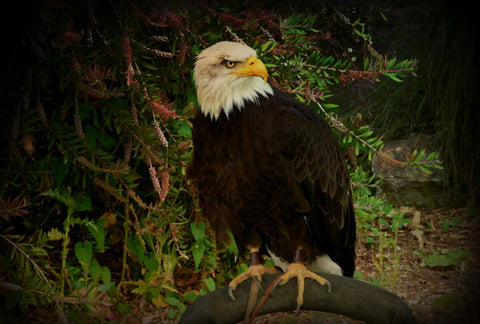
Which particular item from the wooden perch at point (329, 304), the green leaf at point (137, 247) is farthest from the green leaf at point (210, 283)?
the wooden perch at point (329, 304)

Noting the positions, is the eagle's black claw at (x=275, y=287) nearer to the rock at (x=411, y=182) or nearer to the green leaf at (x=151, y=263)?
the green leaf at (x=151, y=263)

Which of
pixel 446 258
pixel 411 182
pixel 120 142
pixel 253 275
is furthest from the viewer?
pixel 411 182

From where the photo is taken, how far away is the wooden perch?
1278mm

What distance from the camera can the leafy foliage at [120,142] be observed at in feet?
5.68

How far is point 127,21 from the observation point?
1701mm

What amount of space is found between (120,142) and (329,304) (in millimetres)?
1210

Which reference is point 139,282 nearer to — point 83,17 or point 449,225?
point 83,17

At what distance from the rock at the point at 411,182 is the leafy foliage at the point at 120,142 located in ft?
5.12

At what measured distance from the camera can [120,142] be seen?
2141 millimetres

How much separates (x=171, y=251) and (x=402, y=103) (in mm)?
2917

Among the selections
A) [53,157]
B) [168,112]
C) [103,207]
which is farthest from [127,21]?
[103,207]

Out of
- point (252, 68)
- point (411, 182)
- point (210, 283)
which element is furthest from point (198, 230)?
point (411, 182)

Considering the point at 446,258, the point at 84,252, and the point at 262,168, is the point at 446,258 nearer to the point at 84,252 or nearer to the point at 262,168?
the point at 262,168

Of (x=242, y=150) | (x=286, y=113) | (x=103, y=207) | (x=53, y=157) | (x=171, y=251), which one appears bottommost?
(x=171, y=251)
